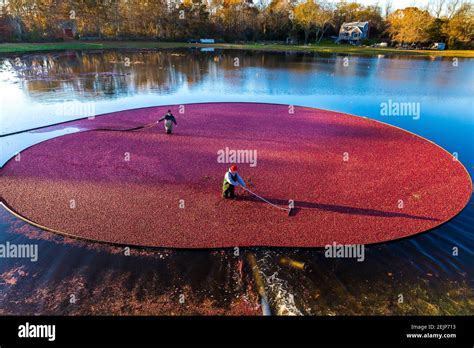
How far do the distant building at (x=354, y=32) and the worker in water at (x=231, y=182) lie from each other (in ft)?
264

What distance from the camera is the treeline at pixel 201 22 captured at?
5972 centimetres

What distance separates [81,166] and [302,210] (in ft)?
28.8

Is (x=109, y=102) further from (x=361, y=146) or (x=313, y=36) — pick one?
(x=313, y=36)

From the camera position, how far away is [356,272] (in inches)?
301

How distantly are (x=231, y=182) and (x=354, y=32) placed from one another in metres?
83.0

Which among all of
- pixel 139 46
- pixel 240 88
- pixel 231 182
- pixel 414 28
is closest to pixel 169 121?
pixel 231 182

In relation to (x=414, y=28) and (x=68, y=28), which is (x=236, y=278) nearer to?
(x=68, y=28)

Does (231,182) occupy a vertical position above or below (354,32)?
below

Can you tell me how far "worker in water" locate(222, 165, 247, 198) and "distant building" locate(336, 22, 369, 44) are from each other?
80462 millimetres

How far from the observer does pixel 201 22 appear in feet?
237

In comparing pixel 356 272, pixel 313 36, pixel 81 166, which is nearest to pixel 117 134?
pixel 81 166

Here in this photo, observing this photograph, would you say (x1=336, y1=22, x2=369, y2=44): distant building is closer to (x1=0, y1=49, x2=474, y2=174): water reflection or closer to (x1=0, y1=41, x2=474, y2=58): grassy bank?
(x1=0, y1=41, x2=474, y2=58): grassy bank

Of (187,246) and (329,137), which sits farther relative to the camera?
(329,137)

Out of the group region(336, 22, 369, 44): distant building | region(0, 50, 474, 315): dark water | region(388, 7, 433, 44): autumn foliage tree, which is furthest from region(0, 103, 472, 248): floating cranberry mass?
region(336, 22, 369, 44): distant building
